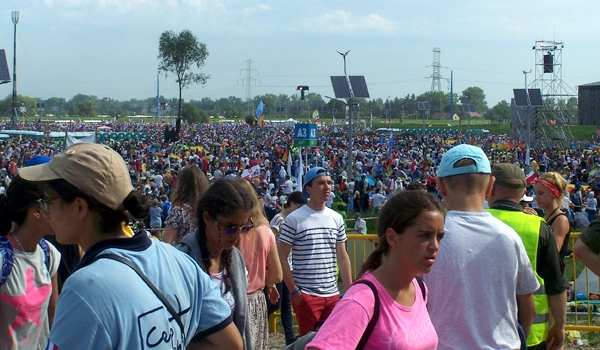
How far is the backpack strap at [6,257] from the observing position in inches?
104

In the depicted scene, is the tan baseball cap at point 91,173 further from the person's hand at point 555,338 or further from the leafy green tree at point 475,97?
the leafy green tree at point 475,97

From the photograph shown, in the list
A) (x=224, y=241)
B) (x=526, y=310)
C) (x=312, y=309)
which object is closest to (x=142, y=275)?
(x=224, y=241)

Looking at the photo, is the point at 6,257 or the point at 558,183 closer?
the point at 6,257

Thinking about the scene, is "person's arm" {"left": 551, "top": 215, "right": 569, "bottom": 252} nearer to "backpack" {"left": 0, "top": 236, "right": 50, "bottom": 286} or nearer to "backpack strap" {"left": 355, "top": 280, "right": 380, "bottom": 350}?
"backpack strap" {"left": 355, "top": 280, "right": 380, "bottom": 350}

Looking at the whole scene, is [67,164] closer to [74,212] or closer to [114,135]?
[74,212]

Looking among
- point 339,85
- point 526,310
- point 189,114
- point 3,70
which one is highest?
point 3,70

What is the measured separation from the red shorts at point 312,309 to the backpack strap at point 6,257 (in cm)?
236

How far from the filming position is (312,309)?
4.64m

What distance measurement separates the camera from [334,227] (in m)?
4.72

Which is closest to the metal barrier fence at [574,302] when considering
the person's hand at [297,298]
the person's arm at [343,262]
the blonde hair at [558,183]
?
the person's arm at [343,262]

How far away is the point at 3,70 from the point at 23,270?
44.9m

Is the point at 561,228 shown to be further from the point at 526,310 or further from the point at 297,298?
the point at 297,298

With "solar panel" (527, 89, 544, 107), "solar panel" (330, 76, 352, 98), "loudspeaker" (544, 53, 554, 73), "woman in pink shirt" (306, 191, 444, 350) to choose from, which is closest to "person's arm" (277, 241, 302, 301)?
"woman in pink shirt" (306, 191, 444, 350)

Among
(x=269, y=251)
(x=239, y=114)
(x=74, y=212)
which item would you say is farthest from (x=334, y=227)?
(x=239, y=114)
